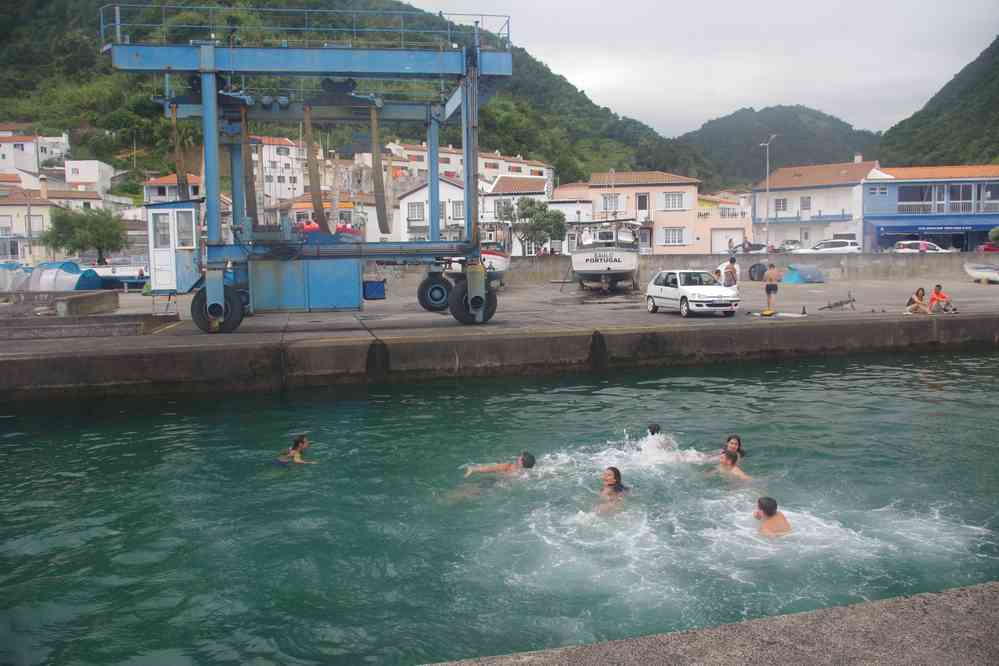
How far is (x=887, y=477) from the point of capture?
427 inches

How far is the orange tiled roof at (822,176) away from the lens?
64812 mm

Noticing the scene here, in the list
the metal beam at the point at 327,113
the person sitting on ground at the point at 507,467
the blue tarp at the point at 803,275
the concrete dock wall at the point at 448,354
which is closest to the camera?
the person sitting on ground at the point at 507,467

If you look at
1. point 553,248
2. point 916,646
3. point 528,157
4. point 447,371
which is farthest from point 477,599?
point 528,157

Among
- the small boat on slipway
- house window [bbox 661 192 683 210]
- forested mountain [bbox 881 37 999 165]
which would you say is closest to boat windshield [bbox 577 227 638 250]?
the small boat on slipway

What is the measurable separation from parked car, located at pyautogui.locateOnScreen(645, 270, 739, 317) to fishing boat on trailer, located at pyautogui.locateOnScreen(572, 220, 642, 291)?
7.15m

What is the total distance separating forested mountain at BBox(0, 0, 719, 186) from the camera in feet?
352

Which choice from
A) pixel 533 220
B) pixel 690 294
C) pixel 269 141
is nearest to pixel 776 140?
pixel 533 220

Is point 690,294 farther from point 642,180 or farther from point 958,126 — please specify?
point 958,126

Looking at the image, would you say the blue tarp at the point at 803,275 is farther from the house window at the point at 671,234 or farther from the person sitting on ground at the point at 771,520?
the house window at the point at 671,234

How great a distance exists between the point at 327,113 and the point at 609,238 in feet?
46.9

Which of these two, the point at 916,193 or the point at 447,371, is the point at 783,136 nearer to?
the point at 916,193

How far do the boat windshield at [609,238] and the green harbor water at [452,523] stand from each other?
16.6 metres

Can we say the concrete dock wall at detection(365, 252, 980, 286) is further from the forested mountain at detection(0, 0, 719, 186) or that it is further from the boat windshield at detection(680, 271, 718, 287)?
the forested mountain at detection(0, 0, 719, 186)

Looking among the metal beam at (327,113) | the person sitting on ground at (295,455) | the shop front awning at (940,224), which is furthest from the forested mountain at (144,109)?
the person sitting on ground at (295,455)
